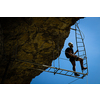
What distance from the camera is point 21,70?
10.7 meters

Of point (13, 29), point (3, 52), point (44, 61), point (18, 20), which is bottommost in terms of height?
point (44, 61)

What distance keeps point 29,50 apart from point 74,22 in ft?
13.4

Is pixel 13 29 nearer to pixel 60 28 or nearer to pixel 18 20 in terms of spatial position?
pixel 18 20

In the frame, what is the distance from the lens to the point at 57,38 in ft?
32.9

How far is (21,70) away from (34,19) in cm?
457

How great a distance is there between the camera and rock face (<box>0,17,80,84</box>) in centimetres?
889

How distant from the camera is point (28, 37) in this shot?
925cm

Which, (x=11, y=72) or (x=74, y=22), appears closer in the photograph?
(x=74, y=22)

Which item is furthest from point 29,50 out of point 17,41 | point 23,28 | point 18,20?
point 18,20

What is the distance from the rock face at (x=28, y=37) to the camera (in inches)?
350

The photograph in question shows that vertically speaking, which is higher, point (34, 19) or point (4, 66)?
point (34, 19)

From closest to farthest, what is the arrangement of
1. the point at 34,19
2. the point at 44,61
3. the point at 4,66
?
1. the point at 34,19
2. the point at 4,66
3. the point at 44,61

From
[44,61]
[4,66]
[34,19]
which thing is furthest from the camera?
[44,61]

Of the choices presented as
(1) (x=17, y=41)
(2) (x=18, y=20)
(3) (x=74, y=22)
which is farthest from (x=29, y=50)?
(3) (x=74, y=22)
